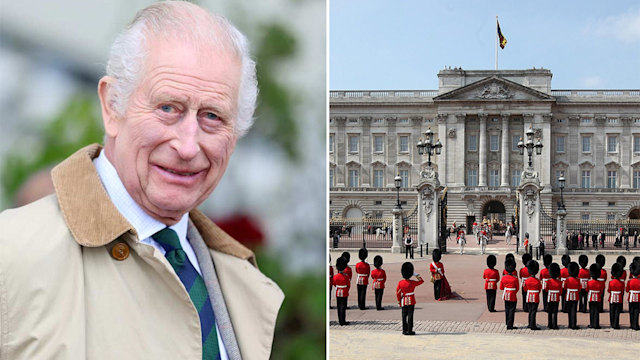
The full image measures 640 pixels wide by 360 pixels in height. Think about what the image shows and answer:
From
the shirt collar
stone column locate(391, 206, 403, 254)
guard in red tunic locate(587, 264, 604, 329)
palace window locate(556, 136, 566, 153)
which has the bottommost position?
stone column locate(391, 206, 403, 254)

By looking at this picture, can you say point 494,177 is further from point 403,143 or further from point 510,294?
point 510,294

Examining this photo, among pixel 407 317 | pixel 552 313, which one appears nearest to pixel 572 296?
pixel 552 313

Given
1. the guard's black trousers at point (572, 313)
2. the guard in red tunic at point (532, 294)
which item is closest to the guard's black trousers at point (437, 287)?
the guard in red tunic at point (532, 294)

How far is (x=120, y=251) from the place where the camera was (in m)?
2.08

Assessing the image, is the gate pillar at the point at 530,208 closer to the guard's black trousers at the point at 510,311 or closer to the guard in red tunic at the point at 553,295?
the guard in red tunic at the point at 553,295

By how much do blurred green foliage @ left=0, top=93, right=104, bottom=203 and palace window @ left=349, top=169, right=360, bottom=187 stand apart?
58926 millimetres

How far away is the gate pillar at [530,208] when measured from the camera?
89.7ft

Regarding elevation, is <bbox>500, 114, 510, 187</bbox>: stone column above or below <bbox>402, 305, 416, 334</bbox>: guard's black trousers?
above

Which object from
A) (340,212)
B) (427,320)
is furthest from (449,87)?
(427,320)

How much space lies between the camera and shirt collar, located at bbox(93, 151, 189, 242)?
7.47ft

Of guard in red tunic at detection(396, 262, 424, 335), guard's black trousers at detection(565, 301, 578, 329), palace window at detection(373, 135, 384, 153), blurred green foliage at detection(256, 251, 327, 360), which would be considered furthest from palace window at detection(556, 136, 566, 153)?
blurred green foliage at detection(256, 251, 327, 360)

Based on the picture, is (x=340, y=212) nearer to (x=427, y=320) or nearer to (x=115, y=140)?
(x=427, y=320)

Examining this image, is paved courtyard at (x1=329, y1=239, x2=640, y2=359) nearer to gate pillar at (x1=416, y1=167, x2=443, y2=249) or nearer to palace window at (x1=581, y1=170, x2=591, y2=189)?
gate pillar at (x1=416, y1=167, x2=443, y2=249)

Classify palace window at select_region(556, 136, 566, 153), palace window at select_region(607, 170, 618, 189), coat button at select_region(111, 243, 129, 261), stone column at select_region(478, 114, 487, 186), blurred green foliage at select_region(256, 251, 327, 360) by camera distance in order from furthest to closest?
palace window at select_region(556, 136, 566, 153)
palace window at select_region(607, 170, 618, 189)
stone column at select_region(478, 114, 487, 186)
blurred green foliage at select_region(256, 251, 327, 360)
coat button at select_region(111, 243, 129, 261)
